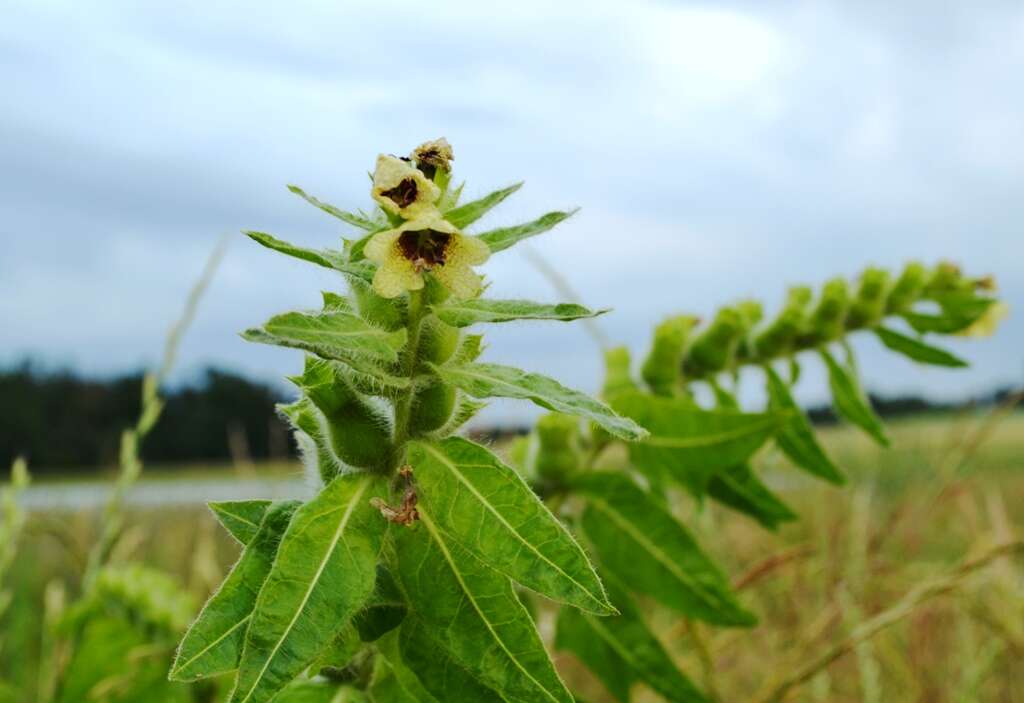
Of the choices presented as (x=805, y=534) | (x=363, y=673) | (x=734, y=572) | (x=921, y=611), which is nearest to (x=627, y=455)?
(x=363, y=673)

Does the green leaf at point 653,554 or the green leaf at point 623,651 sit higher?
the green leaf at point 653,554

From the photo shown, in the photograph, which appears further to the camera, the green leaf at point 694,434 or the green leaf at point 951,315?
the green leaf at point 951,315

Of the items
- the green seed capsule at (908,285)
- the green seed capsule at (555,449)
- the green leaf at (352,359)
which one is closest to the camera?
the green leaf at (352,359)

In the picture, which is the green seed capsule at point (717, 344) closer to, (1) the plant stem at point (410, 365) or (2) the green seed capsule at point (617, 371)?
(2) the green seed capsule at point (617, 371)

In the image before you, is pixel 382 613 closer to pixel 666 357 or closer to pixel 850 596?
pixel 666 357

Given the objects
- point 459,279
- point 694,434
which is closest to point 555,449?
point 694,434

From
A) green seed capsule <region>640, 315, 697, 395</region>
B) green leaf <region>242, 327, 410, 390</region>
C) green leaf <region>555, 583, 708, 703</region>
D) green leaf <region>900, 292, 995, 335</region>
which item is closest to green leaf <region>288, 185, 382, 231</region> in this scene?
green leaf <region>242, 327, 410, 390</region>

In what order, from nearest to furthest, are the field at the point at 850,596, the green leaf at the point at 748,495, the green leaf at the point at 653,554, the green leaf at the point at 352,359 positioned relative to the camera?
the green leaf at the point at 352,359 → the green leaf at the point at 653,554 → the green leaf at the point at 748,495 → the field at the point at 850,596

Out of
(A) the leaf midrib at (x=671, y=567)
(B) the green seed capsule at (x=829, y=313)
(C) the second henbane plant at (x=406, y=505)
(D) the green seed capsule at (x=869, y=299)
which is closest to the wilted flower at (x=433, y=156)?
(C) the second henbane plant at (x=406, y=505)
